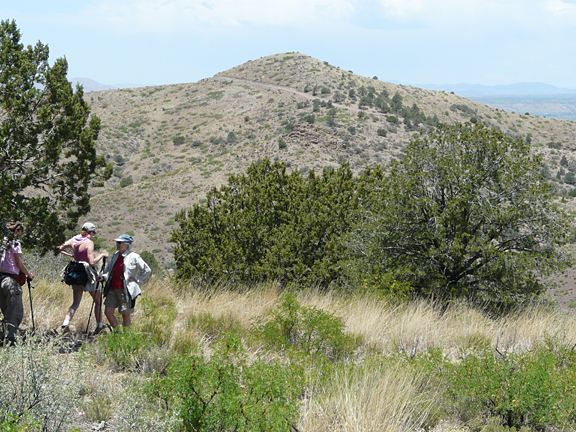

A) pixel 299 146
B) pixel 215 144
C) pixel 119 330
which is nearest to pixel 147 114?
pixel 215 144

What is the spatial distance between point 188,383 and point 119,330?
79.2 inches

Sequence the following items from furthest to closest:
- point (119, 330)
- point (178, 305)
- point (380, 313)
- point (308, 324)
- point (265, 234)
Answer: point (265, 234)
point (178, 305)
point (380, 313)
point (308, 324)
point (119, 330)

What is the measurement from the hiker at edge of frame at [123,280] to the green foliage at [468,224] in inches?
192

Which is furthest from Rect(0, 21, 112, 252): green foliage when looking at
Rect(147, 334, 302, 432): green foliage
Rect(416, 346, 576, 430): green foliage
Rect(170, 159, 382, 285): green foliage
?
Rect(416, 346, 576, 430): green foliage

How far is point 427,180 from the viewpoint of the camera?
9.66 meters

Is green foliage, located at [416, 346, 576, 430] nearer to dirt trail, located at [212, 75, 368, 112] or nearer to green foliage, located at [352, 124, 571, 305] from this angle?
green foliage, located at [352, 124, 571, 305]

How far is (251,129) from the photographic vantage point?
60.2 meters

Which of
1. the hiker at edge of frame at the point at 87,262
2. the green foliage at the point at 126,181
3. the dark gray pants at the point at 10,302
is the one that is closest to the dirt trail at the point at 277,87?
the green foliage at the point at 126,181

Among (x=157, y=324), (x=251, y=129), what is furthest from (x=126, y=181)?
(x=157, y=324)

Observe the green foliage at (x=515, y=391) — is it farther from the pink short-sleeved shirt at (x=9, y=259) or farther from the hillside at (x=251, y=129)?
the hillside at (x=251, y=129)

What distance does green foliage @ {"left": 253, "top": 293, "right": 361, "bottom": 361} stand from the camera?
5.45 metres

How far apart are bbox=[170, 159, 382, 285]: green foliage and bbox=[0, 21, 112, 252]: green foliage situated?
4101 millimetres

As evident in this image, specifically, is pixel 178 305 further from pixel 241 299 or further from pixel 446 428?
pixel 446 428

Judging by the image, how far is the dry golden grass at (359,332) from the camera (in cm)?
380
